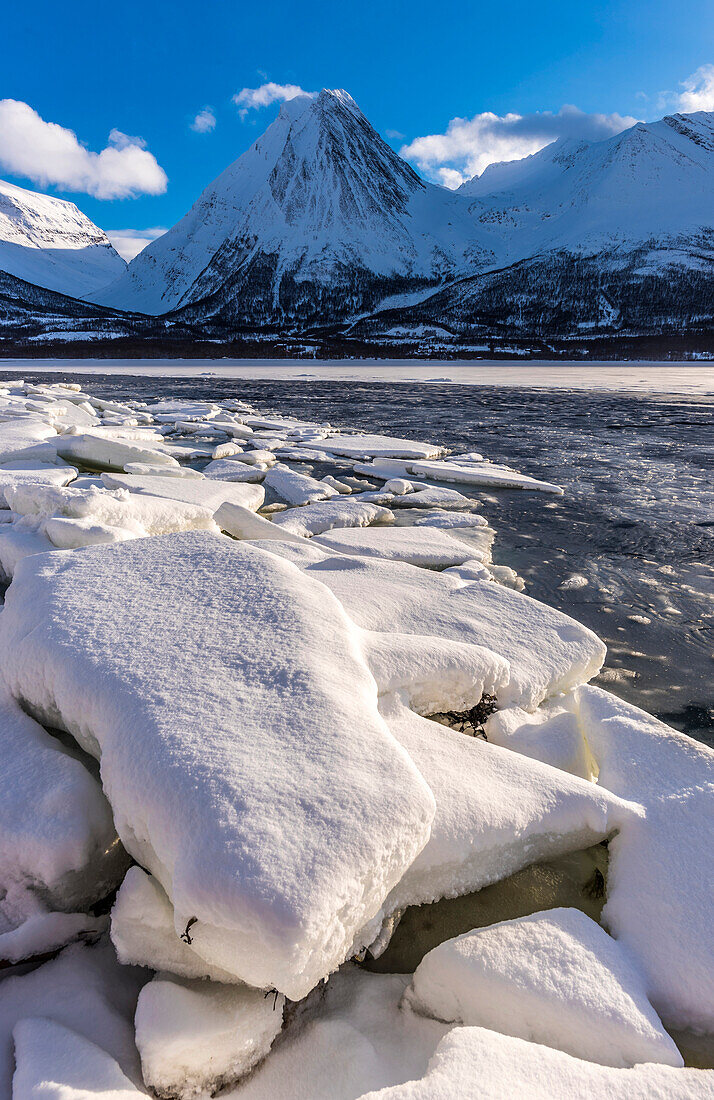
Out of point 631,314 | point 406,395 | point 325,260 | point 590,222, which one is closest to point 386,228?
point 325,260

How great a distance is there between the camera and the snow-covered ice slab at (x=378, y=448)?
6137mm

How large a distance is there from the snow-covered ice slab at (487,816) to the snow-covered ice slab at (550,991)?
0.14 meters

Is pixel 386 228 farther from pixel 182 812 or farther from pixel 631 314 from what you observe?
pixel 182 812

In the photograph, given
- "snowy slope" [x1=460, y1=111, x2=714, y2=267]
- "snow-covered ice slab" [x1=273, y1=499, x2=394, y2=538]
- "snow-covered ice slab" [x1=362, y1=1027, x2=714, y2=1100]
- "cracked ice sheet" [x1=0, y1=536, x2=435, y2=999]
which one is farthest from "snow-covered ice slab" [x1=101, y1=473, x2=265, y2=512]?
"snowy slope" [x1=460, y1=111, x2=714, y2=267]

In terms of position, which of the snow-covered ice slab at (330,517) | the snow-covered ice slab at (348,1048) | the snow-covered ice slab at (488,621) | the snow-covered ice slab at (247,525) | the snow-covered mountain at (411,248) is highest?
the snow-covered mountain at (411,248)

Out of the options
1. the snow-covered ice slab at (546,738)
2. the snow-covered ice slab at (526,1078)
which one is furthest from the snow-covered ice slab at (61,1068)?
the snow-covered ice slab at (546,738)

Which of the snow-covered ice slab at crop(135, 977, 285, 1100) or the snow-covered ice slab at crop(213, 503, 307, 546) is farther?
the snow-covered ice slab at crop(213, 503, 307, 546)

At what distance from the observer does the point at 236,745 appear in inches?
47.7

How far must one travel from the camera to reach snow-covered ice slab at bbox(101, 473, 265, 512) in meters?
3.83

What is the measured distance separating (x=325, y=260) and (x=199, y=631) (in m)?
117

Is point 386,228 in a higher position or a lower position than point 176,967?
higher

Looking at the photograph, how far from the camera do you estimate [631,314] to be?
64438mm

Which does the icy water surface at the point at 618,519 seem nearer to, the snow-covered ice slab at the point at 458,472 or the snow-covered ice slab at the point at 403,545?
the snow-covered ice slab at the point at 458,472

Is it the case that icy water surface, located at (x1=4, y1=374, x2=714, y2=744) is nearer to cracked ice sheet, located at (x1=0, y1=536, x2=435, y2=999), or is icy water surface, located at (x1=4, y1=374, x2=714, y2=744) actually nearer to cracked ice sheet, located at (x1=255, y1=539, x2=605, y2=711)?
cracked ice sheet, located at (x1=255, y1=539, x2=605, y2=711)
